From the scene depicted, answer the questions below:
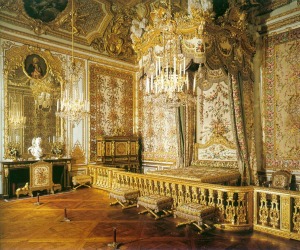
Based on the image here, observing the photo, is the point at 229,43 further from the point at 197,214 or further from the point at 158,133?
the point at 158,133

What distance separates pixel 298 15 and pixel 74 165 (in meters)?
7.48

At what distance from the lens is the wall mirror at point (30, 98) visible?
7098mm

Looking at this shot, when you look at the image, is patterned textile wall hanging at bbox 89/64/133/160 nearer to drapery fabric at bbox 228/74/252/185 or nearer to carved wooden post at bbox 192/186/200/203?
drapery fabric at bbox 228/74/252/185

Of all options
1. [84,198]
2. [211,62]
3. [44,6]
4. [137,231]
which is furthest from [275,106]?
[44,6]

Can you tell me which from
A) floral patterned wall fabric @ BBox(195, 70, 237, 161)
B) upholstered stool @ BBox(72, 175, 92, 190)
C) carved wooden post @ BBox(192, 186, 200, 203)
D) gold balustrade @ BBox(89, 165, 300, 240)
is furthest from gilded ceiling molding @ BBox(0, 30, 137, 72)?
carved wooden post @ BBox(192, 186, 200, 203)

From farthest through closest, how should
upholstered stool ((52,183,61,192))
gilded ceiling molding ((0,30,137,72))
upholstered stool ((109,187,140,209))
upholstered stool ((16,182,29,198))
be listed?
1. upholstered stool ((52,183,61,192))
2. gilded ceiling molding ((0,30,137,72))
3. upholstered stool ((16,182,29,198))
4. upholstered stool ((109,187,140,209))

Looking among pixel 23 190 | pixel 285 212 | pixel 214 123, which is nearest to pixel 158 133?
pixel 214 123

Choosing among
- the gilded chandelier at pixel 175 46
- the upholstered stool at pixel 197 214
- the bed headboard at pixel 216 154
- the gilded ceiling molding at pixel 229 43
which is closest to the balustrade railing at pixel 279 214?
the upholstered stool at pixel 197 214

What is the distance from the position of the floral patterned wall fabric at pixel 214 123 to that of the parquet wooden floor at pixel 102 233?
3357mm

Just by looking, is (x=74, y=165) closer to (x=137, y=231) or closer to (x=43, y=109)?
(x=43, y=109)

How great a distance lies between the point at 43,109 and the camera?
7.76 meters

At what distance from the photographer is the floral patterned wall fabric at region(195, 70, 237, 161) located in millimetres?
7637

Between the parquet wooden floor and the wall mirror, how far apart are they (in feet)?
7.28

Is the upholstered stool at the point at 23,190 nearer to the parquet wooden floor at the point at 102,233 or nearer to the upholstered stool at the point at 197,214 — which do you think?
the parquet wooden floor at the point at 102,233
